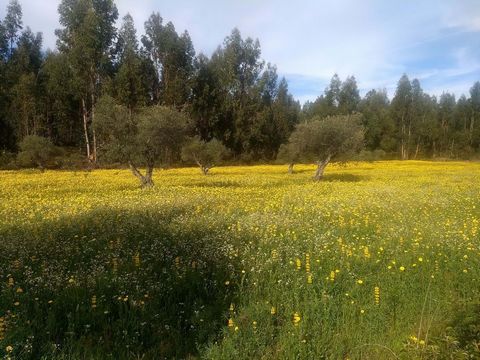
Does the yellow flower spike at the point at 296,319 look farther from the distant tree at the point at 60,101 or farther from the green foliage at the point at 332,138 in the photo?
the distant tree at the point at 60,101

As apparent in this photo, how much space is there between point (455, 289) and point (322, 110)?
3303 inches

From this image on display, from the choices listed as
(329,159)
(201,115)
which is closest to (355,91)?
(201,115)

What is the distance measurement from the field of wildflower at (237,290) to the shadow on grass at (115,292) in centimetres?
2

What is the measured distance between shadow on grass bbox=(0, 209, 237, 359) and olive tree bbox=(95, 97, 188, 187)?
14.2 metres

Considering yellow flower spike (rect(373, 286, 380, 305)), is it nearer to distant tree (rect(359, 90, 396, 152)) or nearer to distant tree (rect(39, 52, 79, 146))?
distant tree (rect(39, 52, 79, 146))

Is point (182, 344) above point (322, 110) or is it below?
below

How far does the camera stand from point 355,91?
90562 millimetres

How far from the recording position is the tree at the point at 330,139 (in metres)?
32.5

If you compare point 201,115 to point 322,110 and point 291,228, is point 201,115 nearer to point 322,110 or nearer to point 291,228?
point 322,110

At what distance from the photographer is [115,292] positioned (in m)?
6.62

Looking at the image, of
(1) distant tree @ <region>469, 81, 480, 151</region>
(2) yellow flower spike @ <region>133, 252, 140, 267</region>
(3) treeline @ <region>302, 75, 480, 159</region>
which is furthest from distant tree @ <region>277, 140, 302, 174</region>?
(1) distant tree @ <region>469, 81, 480, 151</region>

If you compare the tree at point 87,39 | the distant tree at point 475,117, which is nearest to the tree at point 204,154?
the tree at point 87,39

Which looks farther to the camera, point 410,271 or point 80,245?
point 80,245

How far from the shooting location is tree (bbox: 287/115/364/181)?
107 feet
